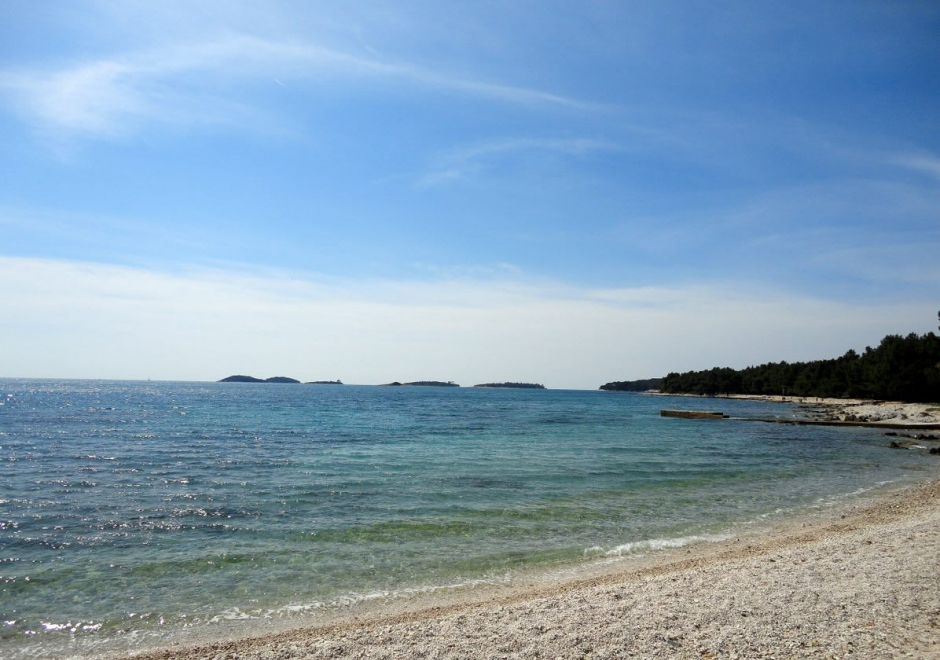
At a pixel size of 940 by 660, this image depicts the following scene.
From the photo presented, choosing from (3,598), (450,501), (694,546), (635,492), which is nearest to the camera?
A: (3,598)

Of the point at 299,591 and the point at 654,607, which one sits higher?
the point at 654,607

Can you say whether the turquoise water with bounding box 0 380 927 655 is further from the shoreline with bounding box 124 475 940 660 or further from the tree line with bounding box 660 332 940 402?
the tree line with bounding box 660 332 940 402

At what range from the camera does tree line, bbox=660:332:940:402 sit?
3246 inches

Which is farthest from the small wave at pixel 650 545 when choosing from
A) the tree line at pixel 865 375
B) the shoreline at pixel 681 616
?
the tree line at pixel 865 375

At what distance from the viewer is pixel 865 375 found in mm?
98625

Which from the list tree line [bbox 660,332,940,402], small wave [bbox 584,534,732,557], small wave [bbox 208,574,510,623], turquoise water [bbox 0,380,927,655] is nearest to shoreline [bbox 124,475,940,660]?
small wave [bbox 208,574,510,623]

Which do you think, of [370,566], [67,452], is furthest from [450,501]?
[67,452]

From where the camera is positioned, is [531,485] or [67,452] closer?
[531,485]

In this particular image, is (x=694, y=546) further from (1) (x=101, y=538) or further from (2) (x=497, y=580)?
(1) (x=101, y=538)

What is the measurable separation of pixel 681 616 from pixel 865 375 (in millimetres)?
112590

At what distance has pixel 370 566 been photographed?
12.2 metres

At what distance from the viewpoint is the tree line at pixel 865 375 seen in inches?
3246

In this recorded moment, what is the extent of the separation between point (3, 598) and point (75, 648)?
3117mm

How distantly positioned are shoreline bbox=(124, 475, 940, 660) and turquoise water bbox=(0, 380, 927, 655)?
149 centimetres
